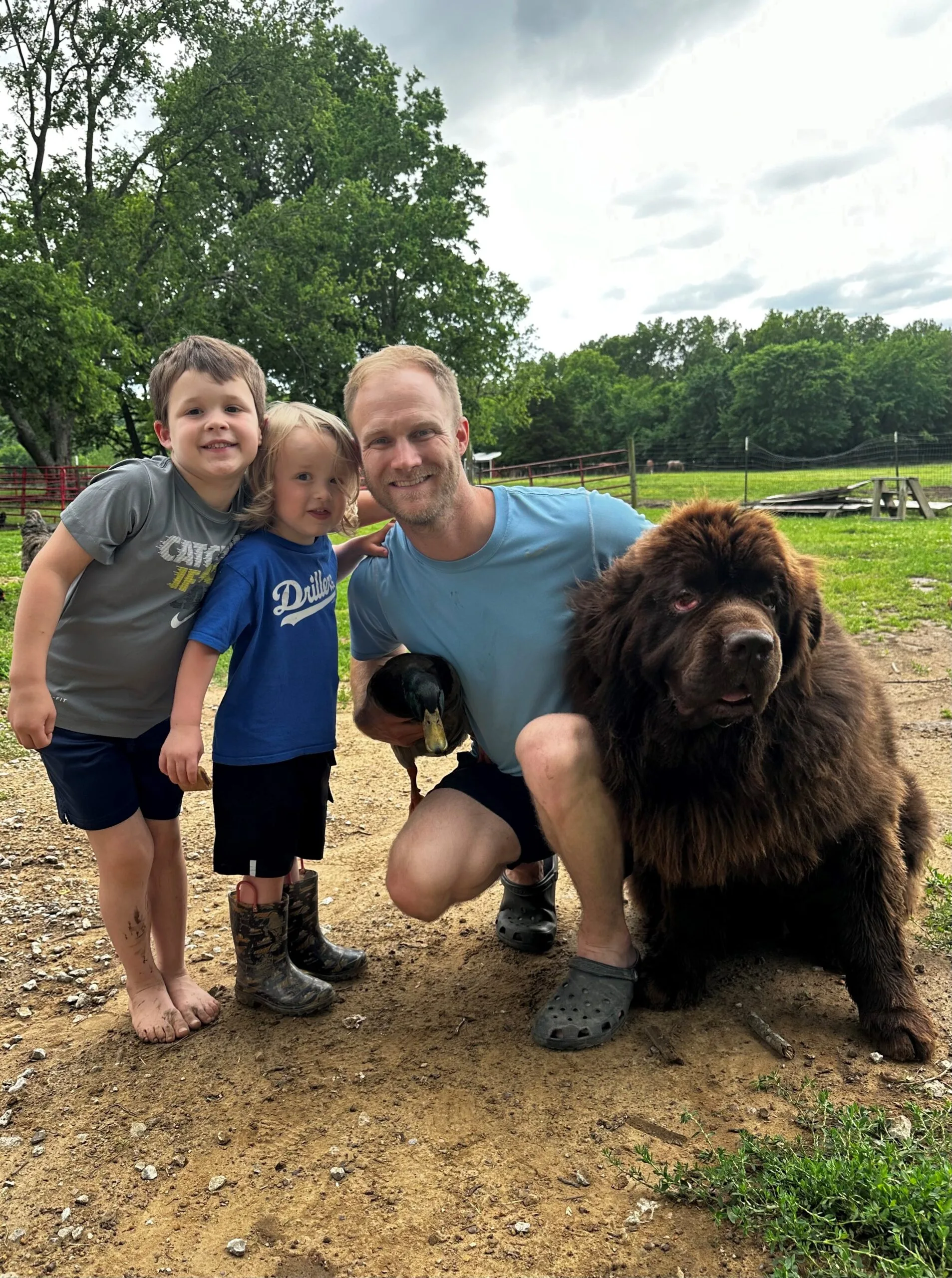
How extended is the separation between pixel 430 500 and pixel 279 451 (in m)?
0.47

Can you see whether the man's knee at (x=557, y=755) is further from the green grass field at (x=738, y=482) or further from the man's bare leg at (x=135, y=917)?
the green grass field at (x=738, y=482)

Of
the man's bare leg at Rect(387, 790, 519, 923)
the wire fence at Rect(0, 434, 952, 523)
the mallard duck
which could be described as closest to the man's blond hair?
the mallard duck

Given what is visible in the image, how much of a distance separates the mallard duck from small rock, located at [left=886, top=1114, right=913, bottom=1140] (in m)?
1.50

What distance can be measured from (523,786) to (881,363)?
65.4 meters

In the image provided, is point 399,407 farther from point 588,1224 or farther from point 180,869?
point 588,1224

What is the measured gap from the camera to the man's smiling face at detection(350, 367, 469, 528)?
2602 millimetres

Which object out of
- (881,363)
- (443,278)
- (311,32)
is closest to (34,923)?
(443,278)

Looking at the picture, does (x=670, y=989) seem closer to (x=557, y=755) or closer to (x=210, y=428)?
(x=557, y=755)

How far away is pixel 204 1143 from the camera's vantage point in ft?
6.92

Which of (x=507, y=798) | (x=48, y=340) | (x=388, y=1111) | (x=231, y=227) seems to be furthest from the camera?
(x=231, y=227)

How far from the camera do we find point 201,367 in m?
2.47

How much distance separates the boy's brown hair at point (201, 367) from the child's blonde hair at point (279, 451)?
0.26ft

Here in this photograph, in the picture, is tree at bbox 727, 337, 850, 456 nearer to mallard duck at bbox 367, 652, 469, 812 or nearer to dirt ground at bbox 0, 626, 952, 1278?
mallard duck at bbox 367, 652, 469, 812

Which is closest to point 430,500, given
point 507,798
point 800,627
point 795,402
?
point 507,798
